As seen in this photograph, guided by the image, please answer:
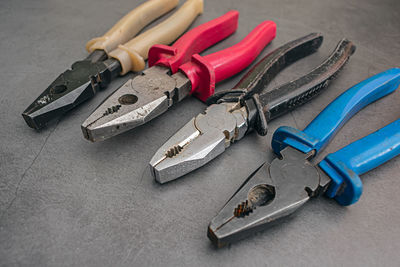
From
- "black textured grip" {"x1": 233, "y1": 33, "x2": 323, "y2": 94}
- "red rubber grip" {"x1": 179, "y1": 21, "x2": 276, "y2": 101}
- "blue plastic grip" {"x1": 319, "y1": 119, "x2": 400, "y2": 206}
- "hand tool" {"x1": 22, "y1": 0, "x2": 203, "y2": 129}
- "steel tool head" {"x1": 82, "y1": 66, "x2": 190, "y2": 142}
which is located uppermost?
"hand tool" {"x1": 22, "y1": 0, "x2": 203, "y2": 129}

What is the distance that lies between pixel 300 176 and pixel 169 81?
710mm

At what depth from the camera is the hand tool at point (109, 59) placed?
4.46ft

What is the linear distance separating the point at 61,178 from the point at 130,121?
35 cm

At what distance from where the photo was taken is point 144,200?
1192 millimetres

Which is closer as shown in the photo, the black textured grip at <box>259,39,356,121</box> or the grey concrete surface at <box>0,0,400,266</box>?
the grey concrete surface at <box>0,0,400,266</box>

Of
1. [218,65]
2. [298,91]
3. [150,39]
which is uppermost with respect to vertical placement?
[150,39]

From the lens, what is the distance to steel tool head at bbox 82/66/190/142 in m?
1.22

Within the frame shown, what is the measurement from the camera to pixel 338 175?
1.11m

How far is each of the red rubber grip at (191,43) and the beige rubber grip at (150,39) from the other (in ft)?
0.33

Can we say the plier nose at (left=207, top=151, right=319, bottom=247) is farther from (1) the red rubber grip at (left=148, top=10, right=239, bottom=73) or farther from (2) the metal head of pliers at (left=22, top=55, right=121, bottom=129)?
(2) the metal head of pliers at (left=22, top=55, right=121, bottom=129)

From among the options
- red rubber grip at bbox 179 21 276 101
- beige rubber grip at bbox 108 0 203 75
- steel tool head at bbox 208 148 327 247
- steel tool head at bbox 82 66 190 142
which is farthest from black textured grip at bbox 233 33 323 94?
beige rubber grip at bbox 108 0 203 75

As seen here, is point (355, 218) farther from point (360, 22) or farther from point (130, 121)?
point (360, 22)

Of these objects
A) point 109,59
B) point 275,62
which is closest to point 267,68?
point 275,62

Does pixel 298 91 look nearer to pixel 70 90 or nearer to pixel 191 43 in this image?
pixel 191 43
